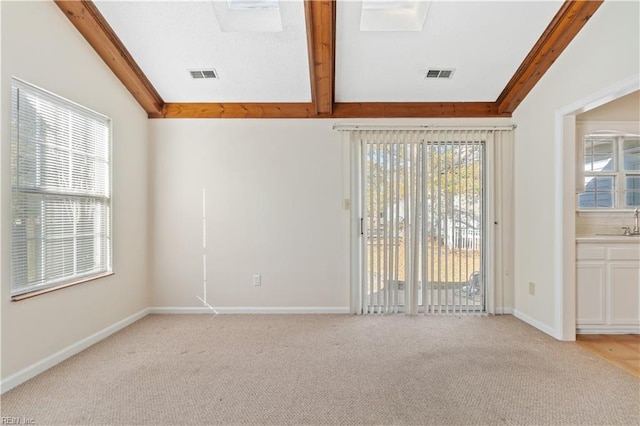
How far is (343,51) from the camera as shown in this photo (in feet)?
10.0

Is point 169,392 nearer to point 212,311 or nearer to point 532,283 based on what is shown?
point 212,311

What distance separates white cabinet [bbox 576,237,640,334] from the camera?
302 cm

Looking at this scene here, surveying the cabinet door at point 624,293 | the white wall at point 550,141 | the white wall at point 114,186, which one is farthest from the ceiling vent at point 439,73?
the white wall at point 114,186

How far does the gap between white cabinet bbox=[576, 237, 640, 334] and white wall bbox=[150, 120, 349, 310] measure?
2387mm

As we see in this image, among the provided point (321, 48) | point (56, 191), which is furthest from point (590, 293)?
point (56, 191)

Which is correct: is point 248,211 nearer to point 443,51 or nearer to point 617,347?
point 443,51

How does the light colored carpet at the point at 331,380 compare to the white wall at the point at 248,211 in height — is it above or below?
below

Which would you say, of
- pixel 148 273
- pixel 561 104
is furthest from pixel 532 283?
pixel 148 273

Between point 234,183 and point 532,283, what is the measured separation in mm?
3500

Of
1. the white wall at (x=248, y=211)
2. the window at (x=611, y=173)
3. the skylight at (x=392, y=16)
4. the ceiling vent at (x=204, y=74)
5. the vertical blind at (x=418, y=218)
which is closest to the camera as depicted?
the skylight at (x=392, y=16)

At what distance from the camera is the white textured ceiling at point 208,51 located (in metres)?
2.70

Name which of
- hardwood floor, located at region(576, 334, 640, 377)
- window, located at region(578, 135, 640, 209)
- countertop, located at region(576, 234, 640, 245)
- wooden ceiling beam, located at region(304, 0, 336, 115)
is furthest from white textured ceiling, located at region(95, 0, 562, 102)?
hardwood floor, located at region(576, 334, 640, 377)

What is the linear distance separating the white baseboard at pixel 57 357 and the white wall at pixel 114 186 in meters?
0.04

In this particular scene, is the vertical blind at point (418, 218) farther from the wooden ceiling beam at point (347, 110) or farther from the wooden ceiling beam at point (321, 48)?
the wooden ceiling beam at point (321, 48)
